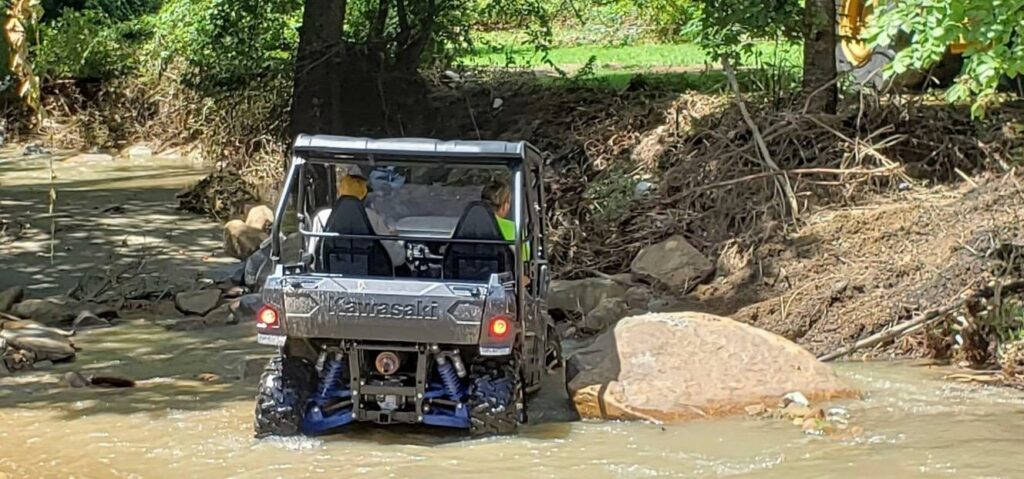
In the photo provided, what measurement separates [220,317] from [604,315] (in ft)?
11.8

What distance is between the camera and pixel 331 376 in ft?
26.8

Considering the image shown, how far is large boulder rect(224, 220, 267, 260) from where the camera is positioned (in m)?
14.8

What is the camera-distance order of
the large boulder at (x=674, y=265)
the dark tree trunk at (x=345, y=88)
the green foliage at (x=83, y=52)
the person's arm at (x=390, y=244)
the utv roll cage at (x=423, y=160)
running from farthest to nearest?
1. the green foliage at (x=83, y=52)
2. the dark tree trunk at (x=345, y=88)
3. the large boulder at (x=674, y=265)
4. the person's arm at (x=390, y=244)
5. the utv roll cage at (x=423, y=160)

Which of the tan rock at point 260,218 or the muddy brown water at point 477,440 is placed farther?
the tan rock at point 260,218

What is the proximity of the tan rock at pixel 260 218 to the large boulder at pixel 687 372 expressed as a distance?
24.7ft

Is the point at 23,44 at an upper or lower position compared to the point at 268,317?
upper

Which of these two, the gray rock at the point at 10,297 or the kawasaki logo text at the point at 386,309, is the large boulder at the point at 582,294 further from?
the gray rock at the point at 10,297

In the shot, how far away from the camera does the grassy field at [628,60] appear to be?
1775 cm

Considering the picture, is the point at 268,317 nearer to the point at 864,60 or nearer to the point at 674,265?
the point at 674,265

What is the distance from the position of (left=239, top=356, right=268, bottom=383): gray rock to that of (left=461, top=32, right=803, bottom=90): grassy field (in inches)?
252

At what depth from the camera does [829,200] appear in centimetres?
1349

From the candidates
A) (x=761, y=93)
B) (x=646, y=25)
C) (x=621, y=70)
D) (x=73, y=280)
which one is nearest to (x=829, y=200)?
(x=761, y=93)

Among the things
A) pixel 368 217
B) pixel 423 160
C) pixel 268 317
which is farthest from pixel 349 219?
pixel 268 317

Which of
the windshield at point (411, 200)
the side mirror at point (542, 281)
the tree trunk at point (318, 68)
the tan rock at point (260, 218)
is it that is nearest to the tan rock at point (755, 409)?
the side mirror at point (542, 281)
